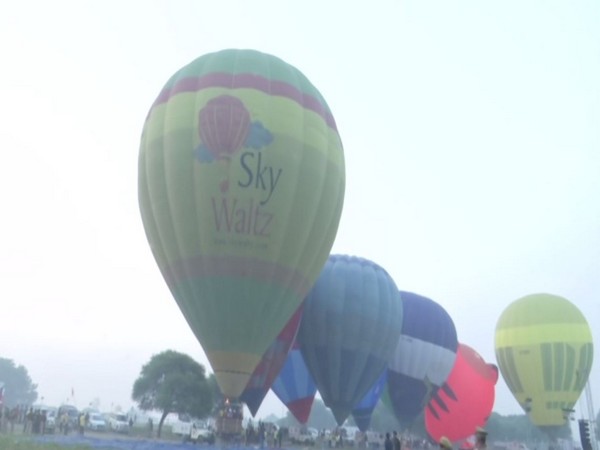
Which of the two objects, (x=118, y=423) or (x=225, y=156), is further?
(x=118, y=423)

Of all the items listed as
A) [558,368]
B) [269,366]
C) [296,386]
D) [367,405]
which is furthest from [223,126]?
[558,368]

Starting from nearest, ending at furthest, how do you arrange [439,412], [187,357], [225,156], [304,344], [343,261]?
[225,156] < [304,344] < [343,261] < [439,412] < [187,357]

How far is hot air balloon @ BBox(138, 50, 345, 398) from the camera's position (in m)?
20.2

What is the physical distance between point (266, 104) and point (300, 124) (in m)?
1.16

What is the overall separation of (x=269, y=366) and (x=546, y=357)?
20.5 metres

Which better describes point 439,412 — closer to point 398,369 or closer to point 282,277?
point 398,369

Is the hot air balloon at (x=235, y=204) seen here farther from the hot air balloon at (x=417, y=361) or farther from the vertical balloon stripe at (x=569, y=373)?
the vertical balloon stripe at (x=569, y=373)

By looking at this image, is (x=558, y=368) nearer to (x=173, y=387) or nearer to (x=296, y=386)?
(x=296, y=386)

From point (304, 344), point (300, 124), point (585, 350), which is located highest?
→ point (300, 124)

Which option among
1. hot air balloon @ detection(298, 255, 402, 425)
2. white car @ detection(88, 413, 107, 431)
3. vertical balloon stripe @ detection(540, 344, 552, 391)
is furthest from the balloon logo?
vertical balloon stripe @ detection(540, 344, 552, 391)

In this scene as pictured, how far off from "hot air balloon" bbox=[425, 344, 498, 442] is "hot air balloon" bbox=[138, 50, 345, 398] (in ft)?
62.8

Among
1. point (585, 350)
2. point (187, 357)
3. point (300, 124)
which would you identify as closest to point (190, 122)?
point (300, 124)

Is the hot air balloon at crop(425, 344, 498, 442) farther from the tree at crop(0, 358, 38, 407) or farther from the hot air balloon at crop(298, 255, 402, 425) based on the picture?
the tree at crop(0, 358, 38, 407)

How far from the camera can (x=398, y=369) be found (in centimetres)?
3541
